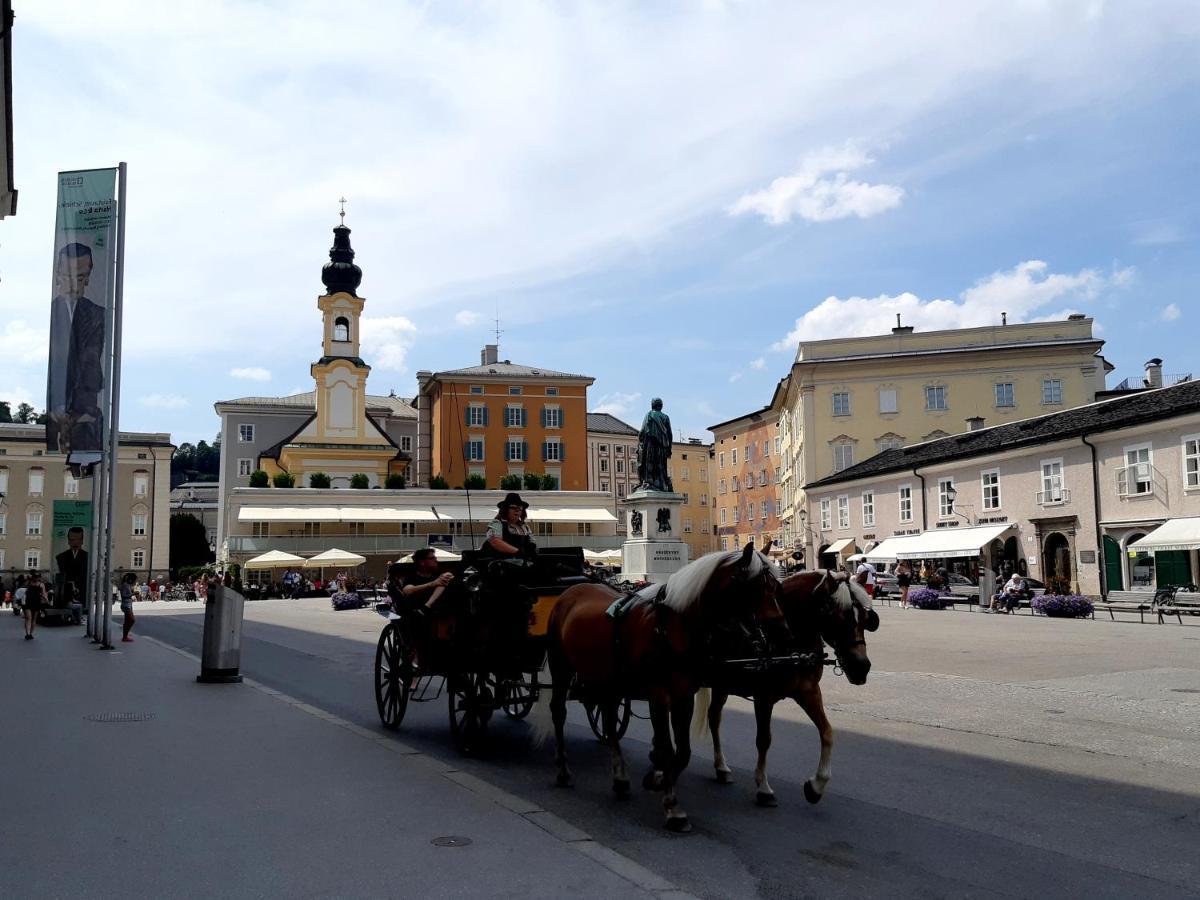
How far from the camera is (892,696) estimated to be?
12242 mm

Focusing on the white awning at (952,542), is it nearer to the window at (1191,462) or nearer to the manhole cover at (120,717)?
the window at (1191,462)

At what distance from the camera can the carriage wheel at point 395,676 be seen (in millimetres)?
9930

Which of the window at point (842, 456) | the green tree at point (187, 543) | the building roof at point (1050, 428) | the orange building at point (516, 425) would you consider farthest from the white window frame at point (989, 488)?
the green tree at point (187, 543)

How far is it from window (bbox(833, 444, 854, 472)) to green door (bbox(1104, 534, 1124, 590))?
85.0ft

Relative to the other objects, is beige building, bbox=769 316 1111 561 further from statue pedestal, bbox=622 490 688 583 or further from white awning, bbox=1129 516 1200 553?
statue pedestal, bbox=622 490 688 583

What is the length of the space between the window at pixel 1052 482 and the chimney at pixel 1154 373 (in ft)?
98.5

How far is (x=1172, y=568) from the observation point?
105 ft

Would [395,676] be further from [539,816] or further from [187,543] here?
[187,543]

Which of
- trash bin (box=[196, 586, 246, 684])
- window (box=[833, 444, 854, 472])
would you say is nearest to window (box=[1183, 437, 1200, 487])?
window (box=[833, 444, 854, 472])

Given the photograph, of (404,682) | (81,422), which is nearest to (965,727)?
(404,682)

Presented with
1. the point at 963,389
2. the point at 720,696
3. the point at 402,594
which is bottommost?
the point at 720,696

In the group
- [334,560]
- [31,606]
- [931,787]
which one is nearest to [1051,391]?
[334,560]

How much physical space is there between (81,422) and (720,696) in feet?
52.3

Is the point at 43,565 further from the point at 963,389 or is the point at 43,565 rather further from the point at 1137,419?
the point at 1137,419
